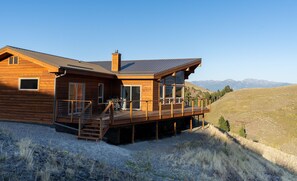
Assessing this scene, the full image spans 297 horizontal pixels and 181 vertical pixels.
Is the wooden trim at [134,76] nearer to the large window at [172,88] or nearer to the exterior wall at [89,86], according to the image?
the exterior wall at [89,86]

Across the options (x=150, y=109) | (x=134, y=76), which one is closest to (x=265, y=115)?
(x=150, y=109)

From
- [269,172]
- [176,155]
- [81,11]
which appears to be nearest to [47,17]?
[81,11]

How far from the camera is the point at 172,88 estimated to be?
19.5 m

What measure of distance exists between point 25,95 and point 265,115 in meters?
42.2

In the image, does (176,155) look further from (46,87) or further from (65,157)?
(46,87)

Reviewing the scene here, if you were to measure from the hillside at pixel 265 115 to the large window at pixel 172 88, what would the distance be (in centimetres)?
1785

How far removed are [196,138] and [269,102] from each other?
43.1 meters

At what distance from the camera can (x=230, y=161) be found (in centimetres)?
1238

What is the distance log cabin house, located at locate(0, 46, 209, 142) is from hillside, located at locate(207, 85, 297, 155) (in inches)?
870

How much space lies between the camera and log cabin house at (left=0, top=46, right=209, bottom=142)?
41.4ft

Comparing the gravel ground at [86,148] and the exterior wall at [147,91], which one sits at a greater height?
the exterior wall at [147,91]

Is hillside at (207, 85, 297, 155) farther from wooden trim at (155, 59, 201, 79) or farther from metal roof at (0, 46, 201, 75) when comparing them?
metal roof at (0, 46, 201, 75)

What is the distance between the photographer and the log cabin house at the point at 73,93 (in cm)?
1262

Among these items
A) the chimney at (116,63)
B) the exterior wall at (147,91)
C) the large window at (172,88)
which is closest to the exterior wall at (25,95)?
the exterior wall at (147,91)
